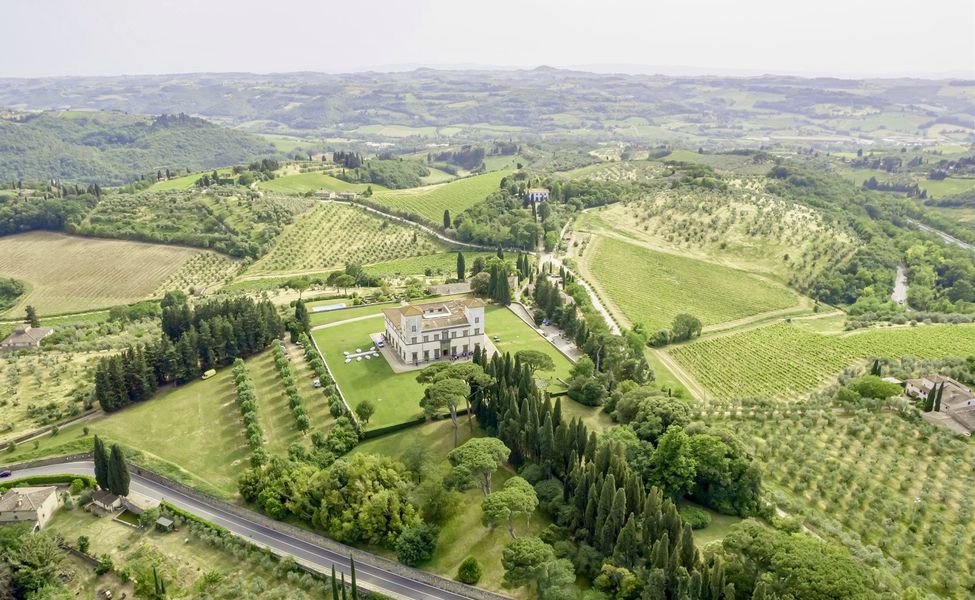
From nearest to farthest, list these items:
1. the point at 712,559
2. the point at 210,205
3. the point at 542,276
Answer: the point at 712,559, the point at 542,276, the point at 210,205

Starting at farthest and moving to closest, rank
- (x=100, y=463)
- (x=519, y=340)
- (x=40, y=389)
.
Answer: (x=519, y=340) → (x=40, y=389) → (x=100, y=463)

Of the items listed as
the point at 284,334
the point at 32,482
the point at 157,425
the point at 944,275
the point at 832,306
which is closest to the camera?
the point at 32,482

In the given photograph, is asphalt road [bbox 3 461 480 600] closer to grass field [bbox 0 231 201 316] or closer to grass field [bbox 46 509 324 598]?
grass field [bbox 46 509 324 598]

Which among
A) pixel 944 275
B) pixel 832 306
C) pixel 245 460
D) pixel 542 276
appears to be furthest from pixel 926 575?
pixel 944 275

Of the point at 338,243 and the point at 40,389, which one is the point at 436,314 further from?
the point at 338,243

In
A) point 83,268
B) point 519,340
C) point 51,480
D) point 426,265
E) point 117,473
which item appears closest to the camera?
point 117,473

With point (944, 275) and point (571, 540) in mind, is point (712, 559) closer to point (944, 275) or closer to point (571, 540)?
point (571, 540)

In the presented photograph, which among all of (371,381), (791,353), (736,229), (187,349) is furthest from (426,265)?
(736,229)

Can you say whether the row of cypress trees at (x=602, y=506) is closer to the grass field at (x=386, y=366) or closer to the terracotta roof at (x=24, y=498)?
the grass field at (x=386, y=366)
